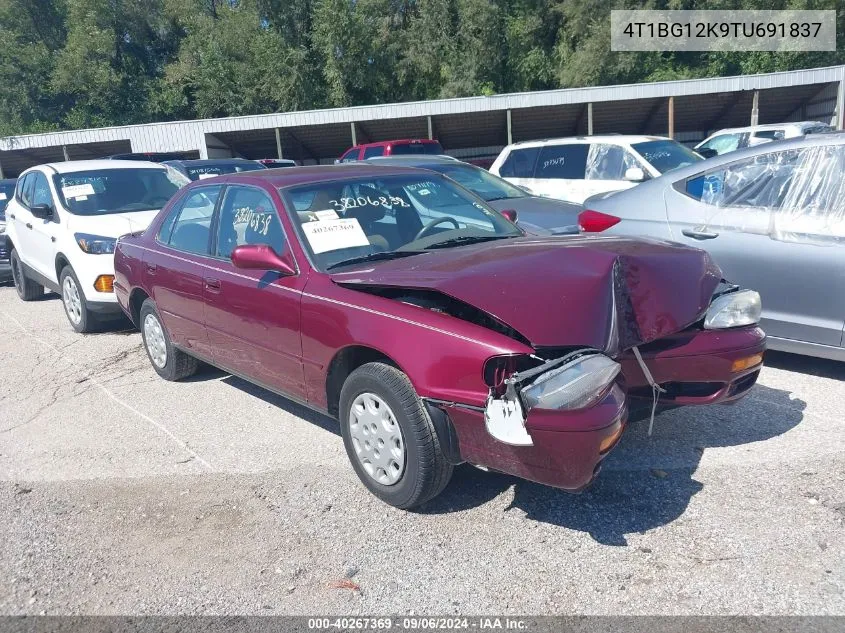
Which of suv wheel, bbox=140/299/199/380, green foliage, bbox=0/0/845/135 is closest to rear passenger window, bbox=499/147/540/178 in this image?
suv wheel, bbox=140/299/199/380

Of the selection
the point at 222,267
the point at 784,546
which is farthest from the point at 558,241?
the point at 222,267

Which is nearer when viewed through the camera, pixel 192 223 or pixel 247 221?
pixel 247 221

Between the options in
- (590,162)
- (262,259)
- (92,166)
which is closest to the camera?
(262,259)

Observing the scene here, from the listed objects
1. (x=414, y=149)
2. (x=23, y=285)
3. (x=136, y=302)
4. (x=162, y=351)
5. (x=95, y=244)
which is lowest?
(x=23, y=285)

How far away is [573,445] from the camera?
9.64 feet

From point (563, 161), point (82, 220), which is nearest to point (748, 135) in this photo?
point (563, 161)

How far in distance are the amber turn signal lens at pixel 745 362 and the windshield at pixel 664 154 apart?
21.6ft

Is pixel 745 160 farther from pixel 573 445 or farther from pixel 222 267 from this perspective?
pixel 222 267

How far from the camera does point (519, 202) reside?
805 cm

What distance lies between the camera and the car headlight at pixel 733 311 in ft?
12.5

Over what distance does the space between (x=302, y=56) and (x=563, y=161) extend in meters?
30.8

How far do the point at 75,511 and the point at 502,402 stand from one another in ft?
8.13

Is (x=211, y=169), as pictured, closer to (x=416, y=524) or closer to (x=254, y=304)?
(x=254, y=304)

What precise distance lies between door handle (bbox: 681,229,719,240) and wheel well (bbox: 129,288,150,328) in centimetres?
427
